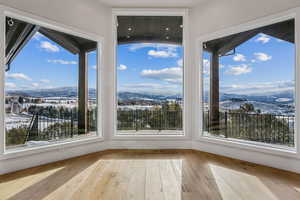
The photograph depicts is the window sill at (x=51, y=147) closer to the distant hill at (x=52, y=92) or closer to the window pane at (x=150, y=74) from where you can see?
the window pane at (x=150, y=74)

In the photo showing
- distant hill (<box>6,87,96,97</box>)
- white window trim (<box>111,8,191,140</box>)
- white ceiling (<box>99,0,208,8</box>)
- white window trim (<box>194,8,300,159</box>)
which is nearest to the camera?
white window trim (<box>194,8,300,159</box>)

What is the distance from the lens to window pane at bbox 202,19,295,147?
294 cm

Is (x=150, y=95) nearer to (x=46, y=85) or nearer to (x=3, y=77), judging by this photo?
(x=46, y=85)

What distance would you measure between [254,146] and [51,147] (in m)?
3.36

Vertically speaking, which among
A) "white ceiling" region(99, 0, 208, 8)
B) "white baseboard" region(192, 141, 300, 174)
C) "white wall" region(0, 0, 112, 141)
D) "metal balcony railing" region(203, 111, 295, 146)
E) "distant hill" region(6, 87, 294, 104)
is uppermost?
"white ceiling" region(99, 0, 208, 8)

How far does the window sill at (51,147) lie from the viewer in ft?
8.84

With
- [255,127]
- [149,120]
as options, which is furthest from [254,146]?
[149,120]

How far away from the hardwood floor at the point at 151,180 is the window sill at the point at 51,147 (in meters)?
0.25

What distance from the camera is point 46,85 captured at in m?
3.29

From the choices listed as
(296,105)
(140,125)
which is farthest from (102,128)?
(296,105)

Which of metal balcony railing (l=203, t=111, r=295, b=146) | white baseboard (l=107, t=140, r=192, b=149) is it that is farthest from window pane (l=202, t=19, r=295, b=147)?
white baseboard (l=107, t=140, r=192, b=149)

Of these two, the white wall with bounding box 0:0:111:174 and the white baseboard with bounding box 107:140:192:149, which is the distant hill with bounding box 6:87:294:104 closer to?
the white wall with bounding box 0:0:111:174

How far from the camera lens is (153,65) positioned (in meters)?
4.07

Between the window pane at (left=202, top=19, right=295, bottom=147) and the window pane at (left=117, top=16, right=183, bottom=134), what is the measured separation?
632 millimetres
